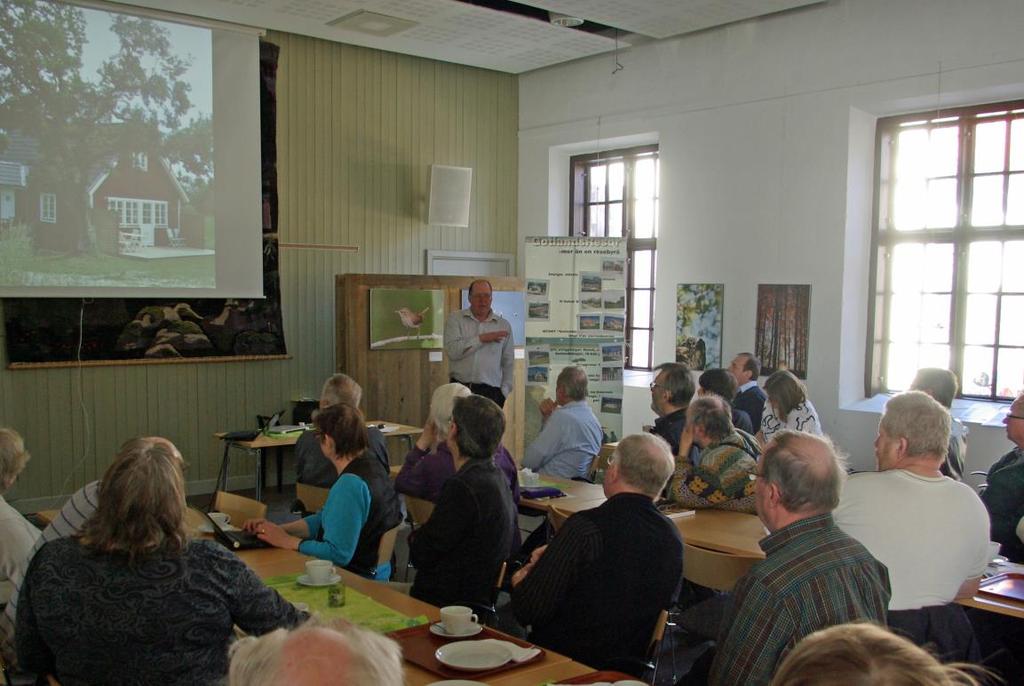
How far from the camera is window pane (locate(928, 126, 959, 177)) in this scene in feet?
25.0

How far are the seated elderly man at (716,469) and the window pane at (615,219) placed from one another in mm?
5786

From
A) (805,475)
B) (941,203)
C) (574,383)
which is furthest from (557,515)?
(941,203)

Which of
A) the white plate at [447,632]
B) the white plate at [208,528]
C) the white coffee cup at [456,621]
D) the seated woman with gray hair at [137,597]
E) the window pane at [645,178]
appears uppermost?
the window pane at [645,178]

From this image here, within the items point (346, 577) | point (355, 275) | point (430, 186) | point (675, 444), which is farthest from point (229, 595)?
point (430, 186)

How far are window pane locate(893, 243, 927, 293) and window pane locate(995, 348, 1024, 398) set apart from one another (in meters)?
0.91

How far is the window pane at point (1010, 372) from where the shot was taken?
24.0 feet

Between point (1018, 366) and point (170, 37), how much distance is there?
771 cm

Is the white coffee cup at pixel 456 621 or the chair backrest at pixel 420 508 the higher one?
the white coffee cup at pixel 456 621

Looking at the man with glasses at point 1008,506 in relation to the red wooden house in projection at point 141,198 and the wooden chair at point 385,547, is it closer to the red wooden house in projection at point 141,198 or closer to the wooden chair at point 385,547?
the wooden chair at point 385,547

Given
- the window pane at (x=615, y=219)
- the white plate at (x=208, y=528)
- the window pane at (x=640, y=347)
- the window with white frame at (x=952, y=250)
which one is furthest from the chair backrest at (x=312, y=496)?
the window pane at (x=615, y=219)

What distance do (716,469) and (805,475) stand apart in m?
2.09

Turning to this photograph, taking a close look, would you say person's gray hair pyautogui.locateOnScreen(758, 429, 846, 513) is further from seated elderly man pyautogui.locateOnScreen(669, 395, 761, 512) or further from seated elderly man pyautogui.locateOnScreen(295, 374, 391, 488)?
seated elderly man pyautogui.locateOnScreen(295, 374, 391, 488)

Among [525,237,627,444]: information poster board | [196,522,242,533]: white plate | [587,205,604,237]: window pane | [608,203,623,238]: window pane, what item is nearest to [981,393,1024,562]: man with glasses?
[196,522,242,533]: white plate

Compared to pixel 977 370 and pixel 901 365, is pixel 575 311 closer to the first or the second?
pixel 901 365
